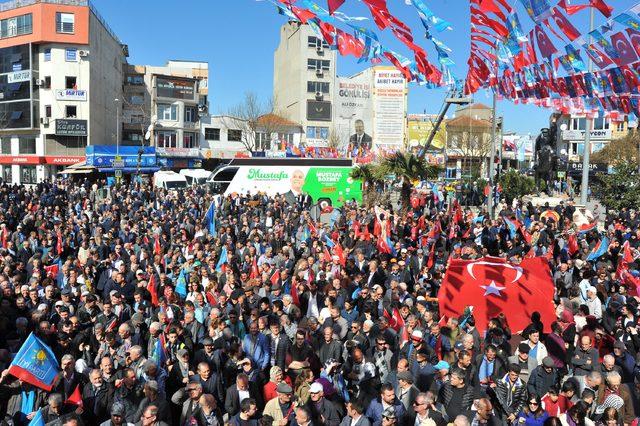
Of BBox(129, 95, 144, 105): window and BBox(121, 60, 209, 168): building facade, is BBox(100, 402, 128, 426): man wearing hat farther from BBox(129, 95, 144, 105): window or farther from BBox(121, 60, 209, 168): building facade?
BBox(129, 95, 144, 105): window

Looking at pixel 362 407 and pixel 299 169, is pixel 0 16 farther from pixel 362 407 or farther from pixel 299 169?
pixel 362 407

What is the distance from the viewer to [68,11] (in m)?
49.0

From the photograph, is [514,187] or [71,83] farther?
[71,83]

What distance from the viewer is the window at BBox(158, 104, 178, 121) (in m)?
56.4

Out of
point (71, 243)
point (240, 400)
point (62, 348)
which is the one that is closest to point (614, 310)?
point (240, 400)

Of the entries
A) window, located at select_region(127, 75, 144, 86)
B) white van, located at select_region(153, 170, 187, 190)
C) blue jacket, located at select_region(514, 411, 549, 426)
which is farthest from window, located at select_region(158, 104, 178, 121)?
blue jacket, located at select_region(514, 411, 549, 426)

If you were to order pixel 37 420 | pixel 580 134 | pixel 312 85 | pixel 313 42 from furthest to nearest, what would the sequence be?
pixel 580 134
pixel 313 42
pixel 312 85
pixel 37 420

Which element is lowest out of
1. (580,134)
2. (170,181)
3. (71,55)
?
(170,181)

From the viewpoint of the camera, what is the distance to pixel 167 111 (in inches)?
2229

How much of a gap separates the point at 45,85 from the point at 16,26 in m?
5.80

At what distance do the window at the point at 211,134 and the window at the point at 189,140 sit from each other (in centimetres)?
130

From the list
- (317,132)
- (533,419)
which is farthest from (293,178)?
(317,132)

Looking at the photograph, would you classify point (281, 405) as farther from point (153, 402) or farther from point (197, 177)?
point (197, 177)

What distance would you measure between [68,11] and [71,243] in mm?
40338
